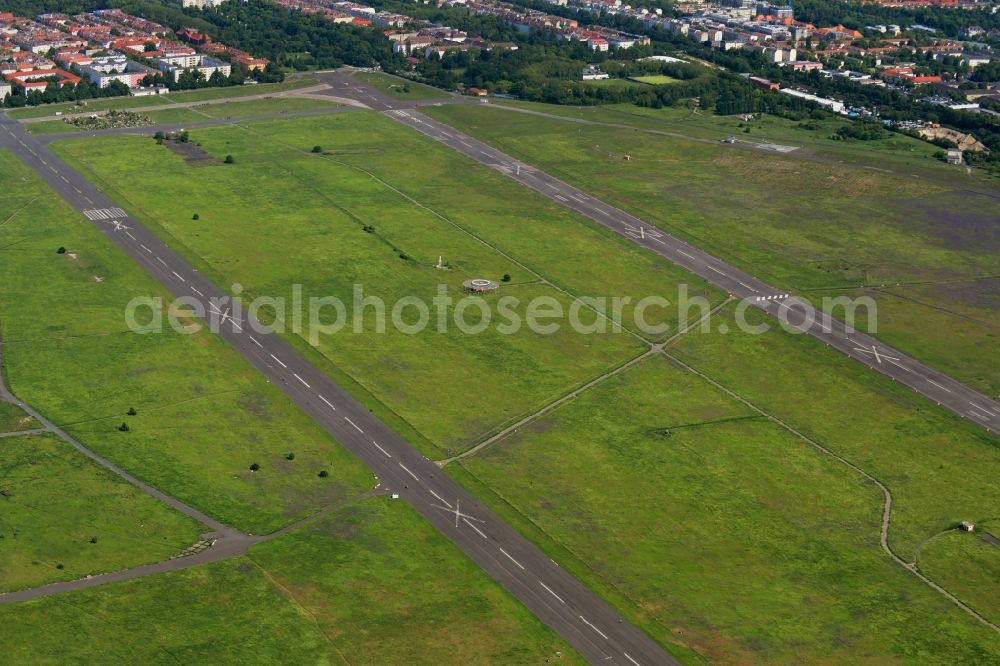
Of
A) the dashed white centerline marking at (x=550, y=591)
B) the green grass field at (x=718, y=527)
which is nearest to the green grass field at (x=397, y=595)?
the dashed white centerline marking at (x=550, y=591)

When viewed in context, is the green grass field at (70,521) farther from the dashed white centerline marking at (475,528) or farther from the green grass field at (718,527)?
the green grass field at (718,527)

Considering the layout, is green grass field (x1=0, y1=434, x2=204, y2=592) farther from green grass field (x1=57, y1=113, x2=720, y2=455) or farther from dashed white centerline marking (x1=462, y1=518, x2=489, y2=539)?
green grass field (x1=57, y1=113, x2=720, y2=455)

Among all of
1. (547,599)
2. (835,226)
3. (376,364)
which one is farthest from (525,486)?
(835,226)

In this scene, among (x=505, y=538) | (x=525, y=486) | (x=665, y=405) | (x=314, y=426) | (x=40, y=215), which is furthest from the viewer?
(x=40, y=215)

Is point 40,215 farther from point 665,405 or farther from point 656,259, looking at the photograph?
point 665,405

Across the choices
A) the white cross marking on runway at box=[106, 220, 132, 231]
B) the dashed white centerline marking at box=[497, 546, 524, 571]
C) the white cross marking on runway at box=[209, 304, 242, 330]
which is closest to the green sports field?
the dashed white centerline marking at box=[497, 546, 524, 571]

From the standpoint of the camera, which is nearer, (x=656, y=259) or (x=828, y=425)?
(x=828, y=425)
